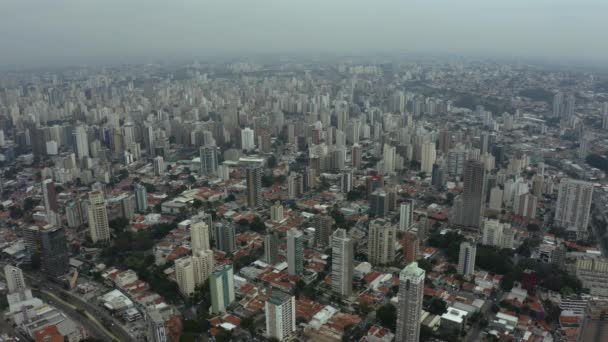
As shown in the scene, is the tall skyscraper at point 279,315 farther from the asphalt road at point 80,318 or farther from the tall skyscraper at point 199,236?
the tall skyscraper at point 199,236

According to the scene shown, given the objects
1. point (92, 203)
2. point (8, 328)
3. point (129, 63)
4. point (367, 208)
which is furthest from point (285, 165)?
point (129, 63)

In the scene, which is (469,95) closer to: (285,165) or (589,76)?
(589,76)

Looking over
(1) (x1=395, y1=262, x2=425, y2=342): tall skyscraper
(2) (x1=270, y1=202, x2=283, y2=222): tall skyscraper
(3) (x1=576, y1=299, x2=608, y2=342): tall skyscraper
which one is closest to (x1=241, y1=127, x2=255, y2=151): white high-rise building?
(2) (x1=270, y1=202, x2=283, y2=222): tall skyscraper

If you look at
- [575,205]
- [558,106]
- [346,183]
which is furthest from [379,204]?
[558,106]

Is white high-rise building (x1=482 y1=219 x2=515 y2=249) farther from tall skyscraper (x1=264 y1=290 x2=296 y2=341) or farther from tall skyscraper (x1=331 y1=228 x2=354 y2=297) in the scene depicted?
tall skyscraper (x1=264 y1=290 x2=296 y2=341)

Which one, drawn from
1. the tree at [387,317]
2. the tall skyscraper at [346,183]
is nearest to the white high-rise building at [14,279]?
the tree at [387,317]
